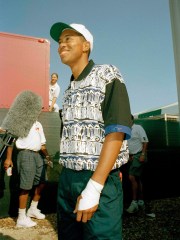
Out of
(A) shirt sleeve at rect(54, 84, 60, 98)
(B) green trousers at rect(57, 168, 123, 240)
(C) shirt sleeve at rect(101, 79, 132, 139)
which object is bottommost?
(B) green trousers at rect(57, 168, 123, 240)

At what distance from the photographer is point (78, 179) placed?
61.9 inches

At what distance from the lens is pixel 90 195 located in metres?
1.39

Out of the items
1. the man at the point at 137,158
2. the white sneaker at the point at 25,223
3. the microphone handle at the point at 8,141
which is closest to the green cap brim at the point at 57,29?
the microphone handle at the point at 8,141

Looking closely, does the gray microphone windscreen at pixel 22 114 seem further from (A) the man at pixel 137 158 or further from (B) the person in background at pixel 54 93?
(B) the person in background at pixel 54 93

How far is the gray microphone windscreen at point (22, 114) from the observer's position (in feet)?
6.80

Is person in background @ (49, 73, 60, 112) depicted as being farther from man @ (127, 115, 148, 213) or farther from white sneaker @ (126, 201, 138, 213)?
white sneaker @ (126, 201, 138, 213)

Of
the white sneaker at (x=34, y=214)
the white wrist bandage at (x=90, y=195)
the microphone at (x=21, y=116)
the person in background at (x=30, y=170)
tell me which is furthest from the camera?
the white sneaker at (x=34, y=214)

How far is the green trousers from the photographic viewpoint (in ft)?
4.78

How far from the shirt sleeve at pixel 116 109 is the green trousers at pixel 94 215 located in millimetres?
313

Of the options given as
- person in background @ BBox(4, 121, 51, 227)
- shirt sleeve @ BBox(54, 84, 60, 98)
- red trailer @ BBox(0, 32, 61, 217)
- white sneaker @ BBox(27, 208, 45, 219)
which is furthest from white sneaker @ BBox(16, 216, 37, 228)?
shirt sleeve @ BBox(54, 84, 60, 98)

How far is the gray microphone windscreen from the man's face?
0.63 m

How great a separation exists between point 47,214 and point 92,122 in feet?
15.5

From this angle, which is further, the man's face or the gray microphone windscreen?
the gray microphone windscreen

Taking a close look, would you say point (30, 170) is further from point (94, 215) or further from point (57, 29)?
point (94, 215)
